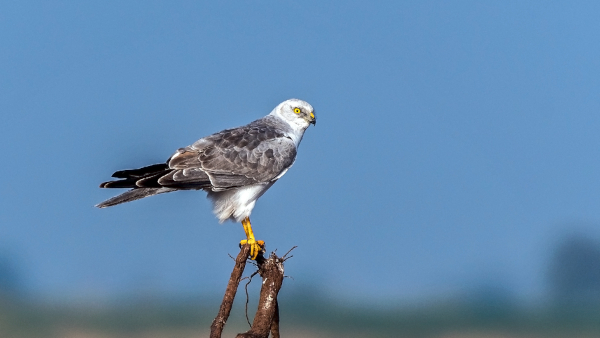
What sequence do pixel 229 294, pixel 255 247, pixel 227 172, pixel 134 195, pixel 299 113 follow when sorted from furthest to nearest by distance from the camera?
1. pixel 299 113
2. pixel 227 172
3. pixel 255 247
4. pixel 134 195
5. pixel 229 294

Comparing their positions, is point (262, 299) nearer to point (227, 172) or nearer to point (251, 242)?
point (251, 242)

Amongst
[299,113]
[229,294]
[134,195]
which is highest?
[299,113]

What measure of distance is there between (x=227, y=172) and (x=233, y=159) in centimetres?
23

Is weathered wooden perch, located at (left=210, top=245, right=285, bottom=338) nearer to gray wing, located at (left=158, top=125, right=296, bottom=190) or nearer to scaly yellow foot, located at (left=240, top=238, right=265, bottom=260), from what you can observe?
scaly yellow foot, located at (left=240, top=238, right=265, bottom=260)

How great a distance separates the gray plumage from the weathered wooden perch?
49.7 inches

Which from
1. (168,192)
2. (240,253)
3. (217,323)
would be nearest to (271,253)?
(240,253)

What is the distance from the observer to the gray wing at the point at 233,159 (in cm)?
766

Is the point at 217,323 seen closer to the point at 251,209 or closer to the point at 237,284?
the point at 237,284

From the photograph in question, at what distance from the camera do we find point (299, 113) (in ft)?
30.7

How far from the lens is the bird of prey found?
730cm

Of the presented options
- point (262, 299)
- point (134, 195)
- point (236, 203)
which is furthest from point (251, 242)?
point (134, 195)

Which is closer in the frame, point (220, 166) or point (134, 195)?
point (134, 195)

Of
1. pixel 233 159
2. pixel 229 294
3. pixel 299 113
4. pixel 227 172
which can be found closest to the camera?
pixel 229 294

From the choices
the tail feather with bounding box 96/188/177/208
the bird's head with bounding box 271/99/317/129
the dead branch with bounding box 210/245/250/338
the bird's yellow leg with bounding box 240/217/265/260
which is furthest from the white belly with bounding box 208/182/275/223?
the bird's head with bounding box 271/99/317/129
